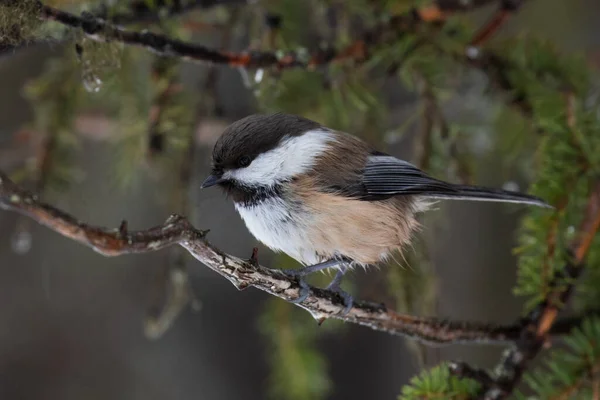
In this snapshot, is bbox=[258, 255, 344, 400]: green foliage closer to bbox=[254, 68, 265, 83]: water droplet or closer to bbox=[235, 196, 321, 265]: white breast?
bbox=[235, 196, 321, 265]: white breast

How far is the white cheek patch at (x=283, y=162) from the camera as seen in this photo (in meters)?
1.51

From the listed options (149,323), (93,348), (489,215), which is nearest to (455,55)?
(149,323)

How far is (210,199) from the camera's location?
166cm

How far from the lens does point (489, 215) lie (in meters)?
3.32

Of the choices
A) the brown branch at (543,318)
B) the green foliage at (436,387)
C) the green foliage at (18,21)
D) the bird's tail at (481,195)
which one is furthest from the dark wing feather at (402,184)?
the green foliage at (18,21)

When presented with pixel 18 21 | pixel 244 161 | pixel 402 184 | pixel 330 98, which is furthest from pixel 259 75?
pixel 18 21

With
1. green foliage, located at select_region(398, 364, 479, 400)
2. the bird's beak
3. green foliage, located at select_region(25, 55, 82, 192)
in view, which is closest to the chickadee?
the bird's beak

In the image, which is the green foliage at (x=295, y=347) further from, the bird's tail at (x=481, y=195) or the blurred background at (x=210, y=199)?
the bird's tail at (x=481, y=195)

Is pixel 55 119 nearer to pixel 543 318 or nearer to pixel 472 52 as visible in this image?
pixel 472 52

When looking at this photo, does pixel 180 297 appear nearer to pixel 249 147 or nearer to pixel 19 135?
pixel 249 147

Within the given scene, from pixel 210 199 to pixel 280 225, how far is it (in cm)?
29

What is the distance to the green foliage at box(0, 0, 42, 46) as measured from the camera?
979mm

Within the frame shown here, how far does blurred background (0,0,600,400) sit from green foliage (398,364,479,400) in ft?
1.05

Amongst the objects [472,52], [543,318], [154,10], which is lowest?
[543,318]
